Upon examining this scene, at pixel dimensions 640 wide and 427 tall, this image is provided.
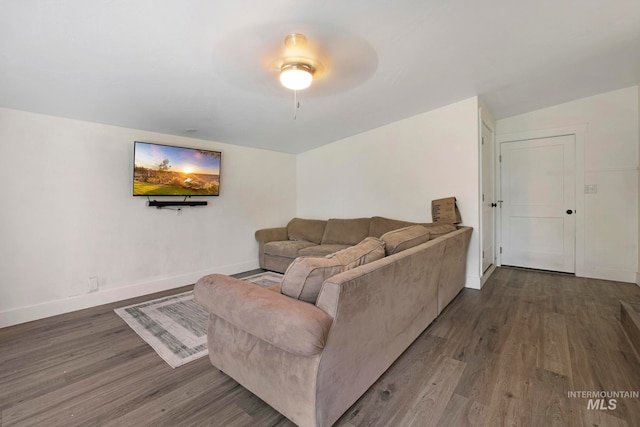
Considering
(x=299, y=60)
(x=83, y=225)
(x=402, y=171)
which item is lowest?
(x=83, y=225)

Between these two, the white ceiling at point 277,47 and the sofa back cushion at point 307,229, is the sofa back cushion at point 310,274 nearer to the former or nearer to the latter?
the white ceiling at point 277,47

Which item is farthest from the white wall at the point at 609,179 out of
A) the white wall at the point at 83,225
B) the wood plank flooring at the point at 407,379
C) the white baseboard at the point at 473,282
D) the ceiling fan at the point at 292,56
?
the white wall at the point at 83,225

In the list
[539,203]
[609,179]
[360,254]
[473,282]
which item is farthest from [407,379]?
[609,179]

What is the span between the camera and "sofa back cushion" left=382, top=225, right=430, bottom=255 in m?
1.89

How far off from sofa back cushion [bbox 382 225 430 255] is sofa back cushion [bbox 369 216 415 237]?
1.40m

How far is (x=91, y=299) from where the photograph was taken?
2.89 m

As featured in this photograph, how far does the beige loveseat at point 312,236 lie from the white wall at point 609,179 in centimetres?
248

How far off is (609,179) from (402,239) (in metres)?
3.54

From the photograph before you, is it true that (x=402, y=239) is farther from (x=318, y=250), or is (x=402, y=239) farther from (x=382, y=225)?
(x=318, y=250)

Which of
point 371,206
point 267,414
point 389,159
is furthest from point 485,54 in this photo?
point 267,414

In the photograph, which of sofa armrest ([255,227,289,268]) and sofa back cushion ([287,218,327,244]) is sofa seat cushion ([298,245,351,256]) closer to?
sofa back cushion ([287,218,327,244])

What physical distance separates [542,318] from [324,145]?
12.4 ft

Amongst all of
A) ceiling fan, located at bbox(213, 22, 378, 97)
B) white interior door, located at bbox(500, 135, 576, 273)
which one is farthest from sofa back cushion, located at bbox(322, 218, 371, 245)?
white interior door, located at bbox(500, 135, 576, 273)

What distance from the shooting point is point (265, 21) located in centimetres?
174
